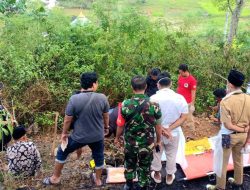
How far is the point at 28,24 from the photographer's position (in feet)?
28.7

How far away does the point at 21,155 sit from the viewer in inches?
191

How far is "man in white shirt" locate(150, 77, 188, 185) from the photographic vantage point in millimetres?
4531

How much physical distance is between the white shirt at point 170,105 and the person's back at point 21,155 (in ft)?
5.97

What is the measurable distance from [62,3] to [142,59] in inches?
973

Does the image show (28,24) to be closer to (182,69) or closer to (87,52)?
(87,52)

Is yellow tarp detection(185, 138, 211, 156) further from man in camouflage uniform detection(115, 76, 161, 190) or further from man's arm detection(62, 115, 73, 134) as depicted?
man's arm detection(62, 115, 73, 134)

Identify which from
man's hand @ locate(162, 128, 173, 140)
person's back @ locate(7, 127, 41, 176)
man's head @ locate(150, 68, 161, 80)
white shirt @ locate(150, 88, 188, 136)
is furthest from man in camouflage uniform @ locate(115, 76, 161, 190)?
man's head @ locate(150, 68, 161, 80)

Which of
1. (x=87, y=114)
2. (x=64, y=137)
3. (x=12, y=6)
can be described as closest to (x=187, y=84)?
(x=87, y=114)

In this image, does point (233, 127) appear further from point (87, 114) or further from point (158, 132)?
point (87, 114)

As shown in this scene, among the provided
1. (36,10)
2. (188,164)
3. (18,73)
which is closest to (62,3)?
(36,10)

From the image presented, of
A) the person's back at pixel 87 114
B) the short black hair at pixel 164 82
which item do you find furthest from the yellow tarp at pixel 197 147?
the person's back at pixel 87 114

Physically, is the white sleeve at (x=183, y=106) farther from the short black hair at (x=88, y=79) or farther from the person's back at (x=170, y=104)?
the short black hair at (x=88, y=79)

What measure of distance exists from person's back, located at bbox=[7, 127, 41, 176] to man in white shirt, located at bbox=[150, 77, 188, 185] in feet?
5.48

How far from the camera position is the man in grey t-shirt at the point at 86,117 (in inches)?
169
